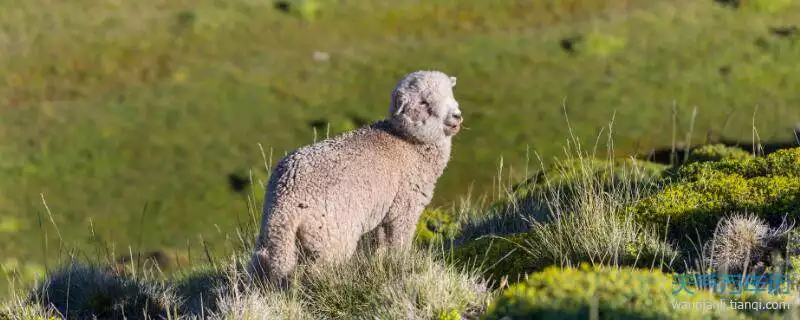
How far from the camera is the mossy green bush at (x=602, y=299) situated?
545 centimetres

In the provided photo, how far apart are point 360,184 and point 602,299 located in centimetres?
291

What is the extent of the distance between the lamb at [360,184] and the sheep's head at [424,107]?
1cm

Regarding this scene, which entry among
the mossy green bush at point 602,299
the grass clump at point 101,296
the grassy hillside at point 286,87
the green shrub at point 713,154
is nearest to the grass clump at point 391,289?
the mossy green bush at point 602,299

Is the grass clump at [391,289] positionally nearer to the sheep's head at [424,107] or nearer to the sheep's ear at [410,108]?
the sheep's head at [424,107]

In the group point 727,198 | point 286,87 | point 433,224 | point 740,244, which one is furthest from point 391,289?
point 286,87

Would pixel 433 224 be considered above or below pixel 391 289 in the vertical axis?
below

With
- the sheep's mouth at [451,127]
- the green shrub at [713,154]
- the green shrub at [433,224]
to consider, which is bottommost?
the green shrub at [433,224]

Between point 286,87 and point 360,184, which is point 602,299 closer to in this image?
point 360,184

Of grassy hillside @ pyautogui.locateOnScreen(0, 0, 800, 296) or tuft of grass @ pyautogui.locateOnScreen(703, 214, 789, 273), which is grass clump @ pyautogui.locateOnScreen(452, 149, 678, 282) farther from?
grassy hillside @ pyautogui.locateOnScreen(0, 0, 800, 296)

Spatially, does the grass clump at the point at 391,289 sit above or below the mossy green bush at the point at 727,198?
below

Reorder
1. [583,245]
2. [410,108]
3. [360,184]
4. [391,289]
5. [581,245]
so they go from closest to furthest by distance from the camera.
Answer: [391,289]
[360,184]
[583,245]
[581,245]
[410,108]

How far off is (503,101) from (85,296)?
21.2 meters

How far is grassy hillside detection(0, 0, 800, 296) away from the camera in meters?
23.8

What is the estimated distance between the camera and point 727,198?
8430mm
